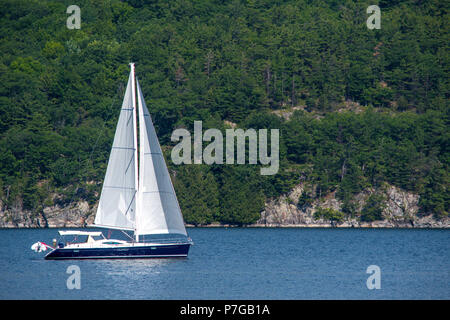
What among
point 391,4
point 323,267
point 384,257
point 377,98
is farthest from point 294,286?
point 391,4

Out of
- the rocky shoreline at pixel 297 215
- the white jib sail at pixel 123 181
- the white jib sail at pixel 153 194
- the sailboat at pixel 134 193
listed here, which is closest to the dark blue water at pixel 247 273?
the sailboat at pixel 134 193

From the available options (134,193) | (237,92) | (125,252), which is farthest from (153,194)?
(237,92)

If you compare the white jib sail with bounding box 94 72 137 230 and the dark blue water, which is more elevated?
the white jib sail with bounding box 94 72 137 230

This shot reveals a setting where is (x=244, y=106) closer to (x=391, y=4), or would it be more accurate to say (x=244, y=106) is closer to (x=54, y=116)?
(x=54, y=116)

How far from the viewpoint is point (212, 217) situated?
110250 mm

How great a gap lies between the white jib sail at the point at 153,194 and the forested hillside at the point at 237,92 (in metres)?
43.9

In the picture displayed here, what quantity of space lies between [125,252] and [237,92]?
258 feet

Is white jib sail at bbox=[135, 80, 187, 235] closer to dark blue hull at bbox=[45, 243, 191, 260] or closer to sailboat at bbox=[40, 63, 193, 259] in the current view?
sailboat at bbox=[40, 63, 193, 259]

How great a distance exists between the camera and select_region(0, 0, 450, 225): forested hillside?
10919 cm

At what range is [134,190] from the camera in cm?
5122

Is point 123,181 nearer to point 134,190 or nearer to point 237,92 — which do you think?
point 134,190

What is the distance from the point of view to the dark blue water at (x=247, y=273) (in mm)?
41812

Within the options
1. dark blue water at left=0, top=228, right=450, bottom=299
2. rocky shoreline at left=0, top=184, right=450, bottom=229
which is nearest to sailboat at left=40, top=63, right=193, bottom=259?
dark blue water at left=0, top=228, right=450, bottom=299
